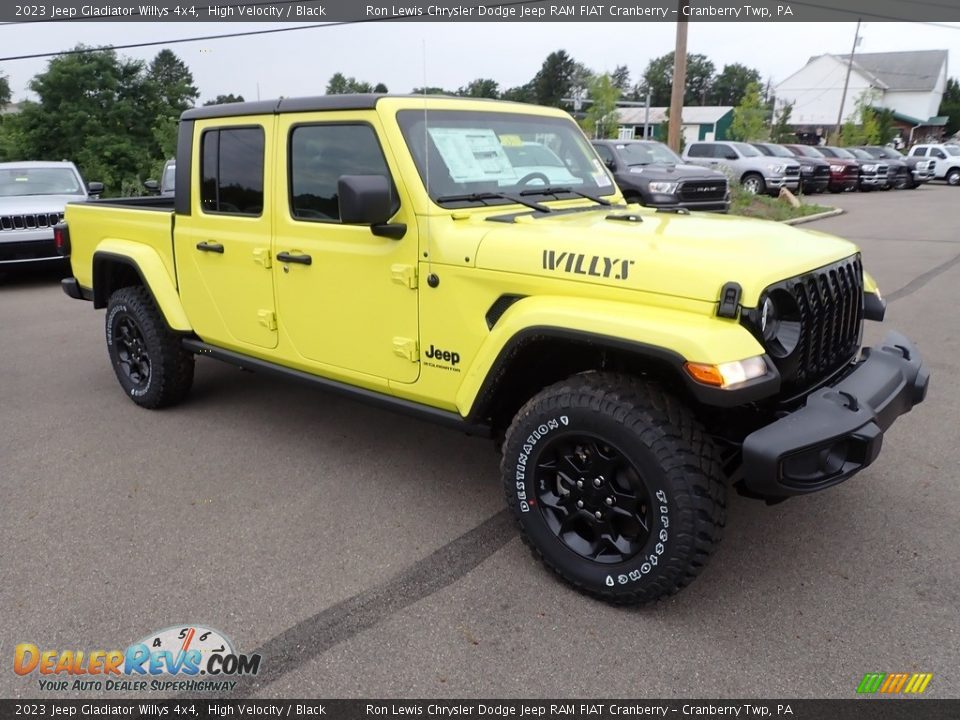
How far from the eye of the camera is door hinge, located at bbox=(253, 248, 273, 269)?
3.93m

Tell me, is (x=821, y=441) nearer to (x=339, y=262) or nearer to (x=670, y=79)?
(x=339, y=262)

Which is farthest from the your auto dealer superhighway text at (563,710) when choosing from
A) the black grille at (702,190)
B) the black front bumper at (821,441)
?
the black grille at (702,190)

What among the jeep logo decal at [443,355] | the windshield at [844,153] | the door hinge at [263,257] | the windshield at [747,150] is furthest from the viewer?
the windshield at [844,153]

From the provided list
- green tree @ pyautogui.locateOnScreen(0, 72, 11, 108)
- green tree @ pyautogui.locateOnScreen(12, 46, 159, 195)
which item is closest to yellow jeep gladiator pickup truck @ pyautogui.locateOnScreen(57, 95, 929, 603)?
green tree @ pyautogui.locateOnScreen(12, 46, 159, 195)

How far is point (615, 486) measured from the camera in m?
2.81

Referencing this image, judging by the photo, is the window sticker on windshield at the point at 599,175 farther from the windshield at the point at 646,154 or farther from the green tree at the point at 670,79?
the green tree at the point at 670,79

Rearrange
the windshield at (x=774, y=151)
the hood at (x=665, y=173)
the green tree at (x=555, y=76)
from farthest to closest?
the green tree at (x=555, y=76), the windshield at (x=774, y=151), the hood at (x=665, y=173)

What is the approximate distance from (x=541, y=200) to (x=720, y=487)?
5.72 ft

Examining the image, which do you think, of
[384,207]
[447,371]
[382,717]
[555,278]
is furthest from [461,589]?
[384,207]

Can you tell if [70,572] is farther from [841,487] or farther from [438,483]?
[841,487]

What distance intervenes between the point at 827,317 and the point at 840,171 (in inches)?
1069

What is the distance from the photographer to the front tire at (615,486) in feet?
8.49

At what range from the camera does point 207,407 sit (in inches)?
204

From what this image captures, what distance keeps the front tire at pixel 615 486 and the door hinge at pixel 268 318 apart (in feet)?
5.51
